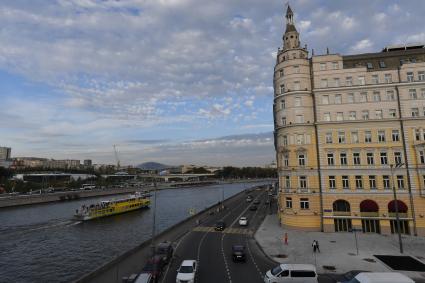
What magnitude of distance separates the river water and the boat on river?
2.36 metres

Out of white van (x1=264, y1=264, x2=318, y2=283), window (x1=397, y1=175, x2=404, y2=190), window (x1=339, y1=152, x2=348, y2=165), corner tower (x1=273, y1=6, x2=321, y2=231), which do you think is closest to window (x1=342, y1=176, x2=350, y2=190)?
window (x1=339, y1=152, x2=348, y2=165)

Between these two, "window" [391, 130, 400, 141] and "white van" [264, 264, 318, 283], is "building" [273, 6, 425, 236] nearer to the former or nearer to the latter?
→ "window" [391, 130, 400, 141]

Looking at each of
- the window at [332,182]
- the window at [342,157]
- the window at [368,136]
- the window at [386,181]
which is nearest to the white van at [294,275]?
the window at [332,182]

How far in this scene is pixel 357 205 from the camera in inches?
1998

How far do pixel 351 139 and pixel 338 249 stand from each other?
66.5ft

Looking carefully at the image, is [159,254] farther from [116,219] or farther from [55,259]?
[116,219]

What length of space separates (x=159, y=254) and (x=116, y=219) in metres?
62.8

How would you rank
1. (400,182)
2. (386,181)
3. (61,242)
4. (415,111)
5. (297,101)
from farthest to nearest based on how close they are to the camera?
(61,242)
(297,101)
(415,111)
(386,181)
(400,182)

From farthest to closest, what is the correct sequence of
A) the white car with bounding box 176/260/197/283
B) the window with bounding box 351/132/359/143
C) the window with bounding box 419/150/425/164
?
1. the window with bounding box 351/132/359/143
2. the window with bounding box 419/150/425/164
3. the white car with bounding box 176/260/197/283

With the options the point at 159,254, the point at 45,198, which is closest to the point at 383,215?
the point at 159,254

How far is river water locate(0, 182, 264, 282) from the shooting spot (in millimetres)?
43156

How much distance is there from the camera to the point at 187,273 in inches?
1118

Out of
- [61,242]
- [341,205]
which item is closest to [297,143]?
[341,205]

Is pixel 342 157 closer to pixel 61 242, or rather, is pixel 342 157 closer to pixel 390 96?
pixel 390 96
